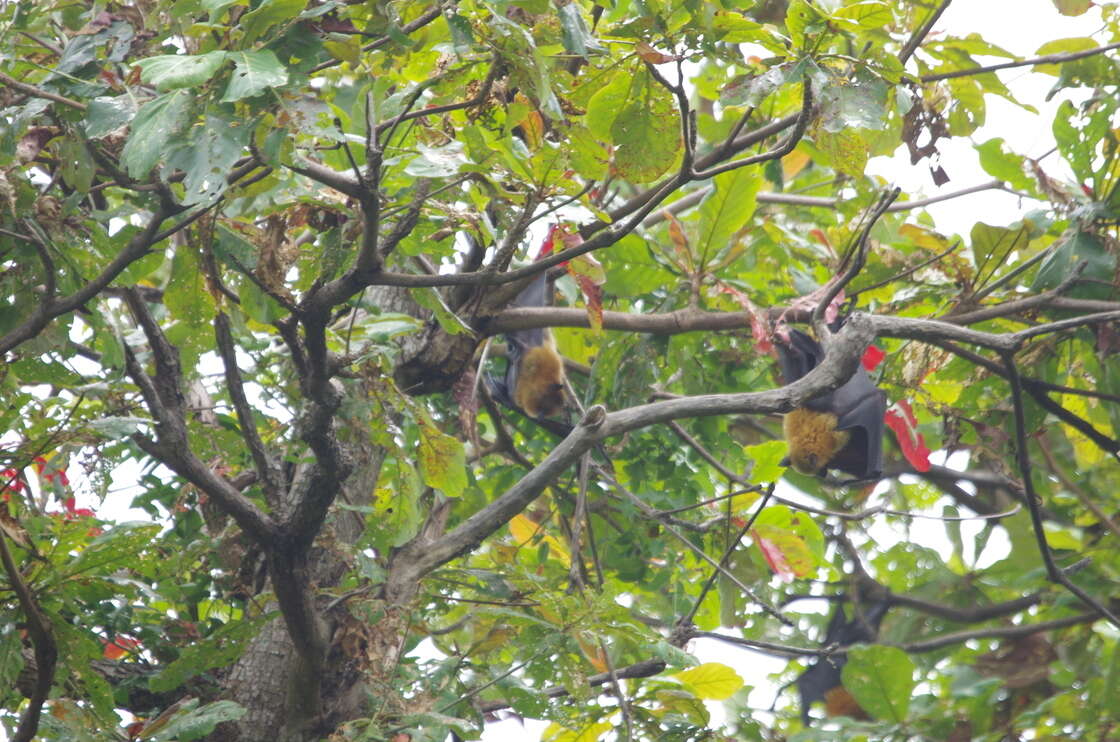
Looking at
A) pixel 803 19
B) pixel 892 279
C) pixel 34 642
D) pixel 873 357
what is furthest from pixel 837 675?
pixel 803 19

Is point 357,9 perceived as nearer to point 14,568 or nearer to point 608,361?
point 14,568

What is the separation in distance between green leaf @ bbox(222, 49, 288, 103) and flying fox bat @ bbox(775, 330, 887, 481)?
9.04 ft

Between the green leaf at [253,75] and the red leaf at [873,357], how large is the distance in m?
3.16

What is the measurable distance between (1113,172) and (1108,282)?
414 millimetres

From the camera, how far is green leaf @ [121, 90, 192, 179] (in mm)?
1784

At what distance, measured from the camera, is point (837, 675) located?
572 cm

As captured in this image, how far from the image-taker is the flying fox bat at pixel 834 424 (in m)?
4.36

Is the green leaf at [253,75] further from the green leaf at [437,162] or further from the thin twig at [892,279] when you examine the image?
the thin twig at [892,279]

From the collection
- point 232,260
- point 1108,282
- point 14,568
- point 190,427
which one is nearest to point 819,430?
point 1108,282

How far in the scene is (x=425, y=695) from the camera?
308cm

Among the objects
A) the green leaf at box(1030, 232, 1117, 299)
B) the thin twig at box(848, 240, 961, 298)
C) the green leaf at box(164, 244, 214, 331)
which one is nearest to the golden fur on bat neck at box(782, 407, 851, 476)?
the thin twig at box(848, 240, 961, 298)

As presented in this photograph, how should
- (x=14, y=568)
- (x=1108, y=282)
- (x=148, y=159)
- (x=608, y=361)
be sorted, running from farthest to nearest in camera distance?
(x=608, y=361)
(x=1108, y=282)
(x=14, y=568)
(x=148, y=159)

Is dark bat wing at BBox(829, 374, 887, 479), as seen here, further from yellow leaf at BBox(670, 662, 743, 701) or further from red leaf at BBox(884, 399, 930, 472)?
yellow leaf at BBox(670, 662, 743, 701)

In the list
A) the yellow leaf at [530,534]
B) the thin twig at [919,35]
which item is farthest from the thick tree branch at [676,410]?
the yellow leaf at [530,534]
